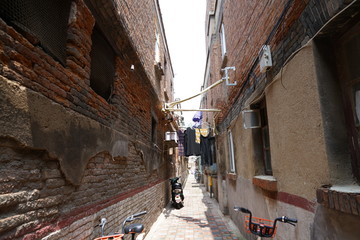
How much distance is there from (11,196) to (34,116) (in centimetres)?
62

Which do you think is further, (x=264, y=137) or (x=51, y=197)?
(x=264, y=137)

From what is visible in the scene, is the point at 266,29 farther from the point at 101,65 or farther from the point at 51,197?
the point at 51,197

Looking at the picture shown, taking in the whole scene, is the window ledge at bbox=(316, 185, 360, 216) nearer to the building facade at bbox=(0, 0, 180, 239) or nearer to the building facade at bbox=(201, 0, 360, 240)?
the building facade at bbox=(201, 0, 360, 240)

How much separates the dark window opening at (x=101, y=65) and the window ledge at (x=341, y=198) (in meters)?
3.12

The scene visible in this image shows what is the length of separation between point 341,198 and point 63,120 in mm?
2563

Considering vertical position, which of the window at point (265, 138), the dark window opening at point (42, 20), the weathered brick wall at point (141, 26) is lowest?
the window at point (265, 138)

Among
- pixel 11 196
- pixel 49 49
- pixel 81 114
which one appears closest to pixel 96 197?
pixel 81 114

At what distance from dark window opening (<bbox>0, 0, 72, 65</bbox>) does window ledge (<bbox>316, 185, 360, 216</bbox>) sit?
2.89 meters

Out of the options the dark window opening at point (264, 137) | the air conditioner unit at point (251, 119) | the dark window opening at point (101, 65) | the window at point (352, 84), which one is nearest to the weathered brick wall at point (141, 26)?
the dark window opening at point (101, 65)

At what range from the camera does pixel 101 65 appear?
344cm

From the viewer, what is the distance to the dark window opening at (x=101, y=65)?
326 cm

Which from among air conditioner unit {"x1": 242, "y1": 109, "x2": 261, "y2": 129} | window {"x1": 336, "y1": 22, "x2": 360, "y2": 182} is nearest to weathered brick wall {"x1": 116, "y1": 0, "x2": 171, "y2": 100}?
air conditioner unit {"x1": 242, "y1": 109, "x2": 261, "y2": 129}

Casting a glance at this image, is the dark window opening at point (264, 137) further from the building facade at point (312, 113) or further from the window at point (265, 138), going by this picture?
the building facade at point (312, 113)

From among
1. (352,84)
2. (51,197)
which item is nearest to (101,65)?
(51,197)
